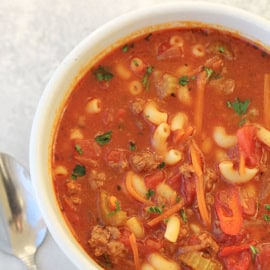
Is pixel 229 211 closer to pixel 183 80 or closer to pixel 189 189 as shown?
pixel 189 189

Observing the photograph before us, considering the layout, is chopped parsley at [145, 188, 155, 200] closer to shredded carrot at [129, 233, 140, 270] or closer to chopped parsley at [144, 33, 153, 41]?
shredded carrot at [129, 233, 140, 270]

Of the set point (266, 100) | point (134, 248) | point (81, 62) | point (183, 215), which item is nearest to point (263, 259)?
point (183, 215)

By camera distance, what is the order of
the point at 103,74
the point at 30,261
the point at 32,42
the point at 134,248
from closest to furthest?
the point at 134,248 < the point at 103,74 < the point at 30,261 < the point at 32,42

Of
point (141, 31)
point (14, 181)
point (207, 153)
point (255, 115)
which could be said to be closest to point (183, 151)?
point (207, 153)

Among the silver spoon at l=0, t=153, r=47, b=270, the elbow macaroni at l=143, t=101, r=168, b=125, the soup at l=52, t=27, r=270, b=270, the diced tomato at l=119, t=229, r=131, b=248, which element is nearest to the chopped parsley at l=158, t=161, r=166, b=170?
the soup at l=52, t=27, r=270, b=270

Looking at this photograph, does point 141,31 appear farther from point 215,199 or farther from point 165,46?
point 215,199

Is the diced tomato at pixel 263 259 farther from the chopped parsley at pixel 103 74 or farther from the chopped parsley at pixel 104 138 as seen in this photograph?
the chopped parsley at pixel 103 74
